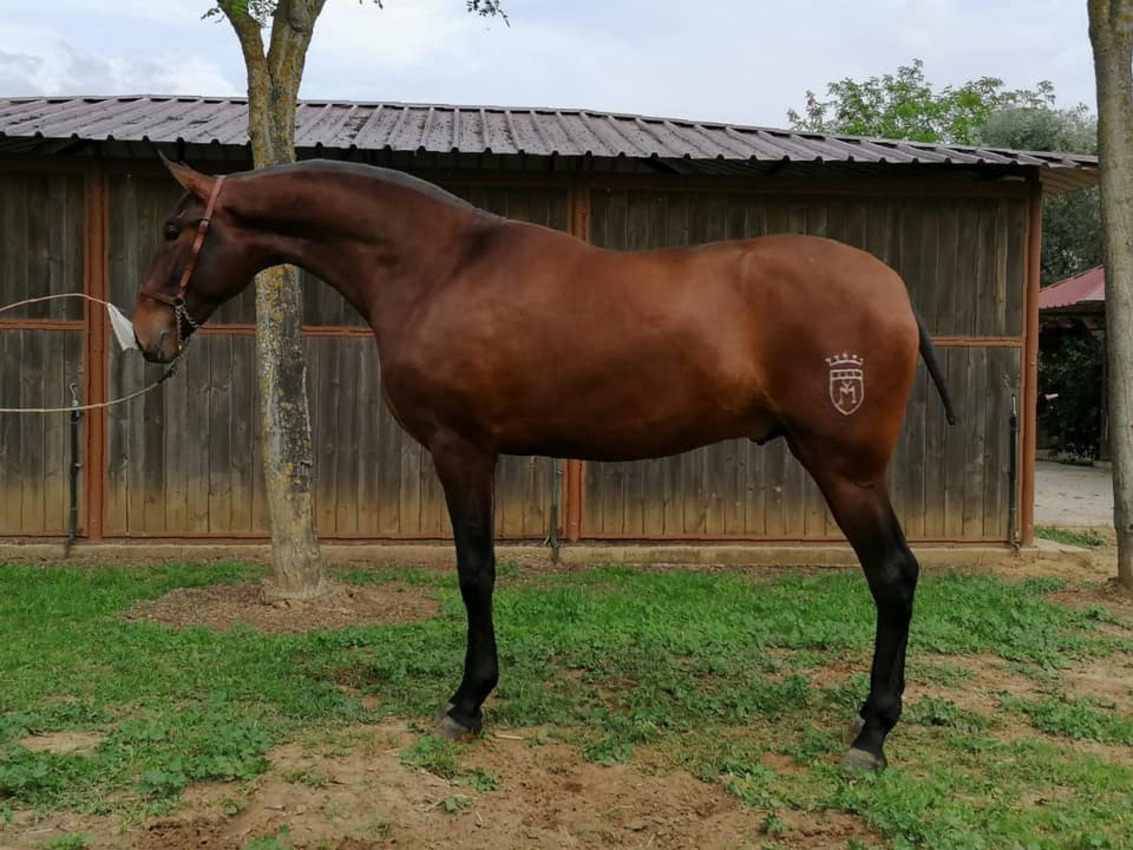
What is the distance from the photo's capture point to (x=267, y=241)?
3.65 metres

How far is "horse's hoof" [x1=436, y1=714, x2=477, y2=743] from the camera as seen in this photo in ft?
11.6

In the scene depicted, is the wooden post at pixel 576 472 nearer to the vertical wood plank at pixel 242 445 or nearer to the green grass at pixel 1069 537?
the vertical wood plank at pixel 242 445

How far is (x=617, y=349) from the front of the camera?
340 cm

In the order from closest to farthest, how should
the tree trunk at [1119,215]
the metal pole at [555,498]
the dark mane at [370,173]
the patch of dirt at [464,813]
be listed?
1. the patch of dirt at [464,813]
2. the dark mane at [370,173]
3. the tree trunk at [1119,215]
4. the metal pole at [555,498]

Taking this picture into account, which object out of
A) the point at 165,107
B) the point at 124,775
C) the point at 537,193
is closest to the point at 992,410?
the point at 537,193

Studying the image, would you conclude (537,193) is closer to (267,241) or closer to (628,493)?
(628,493)

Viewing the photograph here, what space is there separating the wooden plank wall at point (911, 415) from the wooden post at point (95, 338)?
153 inches

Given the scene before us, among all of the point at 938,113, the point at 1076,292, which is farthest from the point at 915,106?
the point at 1076,292

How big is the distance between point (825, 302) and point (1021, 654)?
105 inches

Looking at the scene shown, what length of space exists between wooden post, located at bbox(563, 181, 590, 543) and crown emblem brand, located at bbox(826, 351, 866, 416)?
4268 millimetres

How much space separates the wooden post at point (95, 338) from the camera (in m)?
7.30

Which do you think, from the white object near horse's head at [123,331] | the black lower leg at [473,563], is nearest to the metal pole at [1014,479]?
the black lower leg at [473,563]

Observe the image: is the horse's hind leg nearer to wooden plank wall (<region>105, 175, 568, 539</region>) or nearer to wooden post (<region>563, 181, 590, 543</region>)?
wooden post (<region>563, 181, 590, 543</region>)

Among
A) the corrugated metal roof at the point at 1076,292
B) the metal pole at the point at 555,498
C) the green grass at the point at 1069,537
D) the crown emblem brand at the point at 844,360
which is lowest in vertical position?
the green grass at the point at 1069,537
